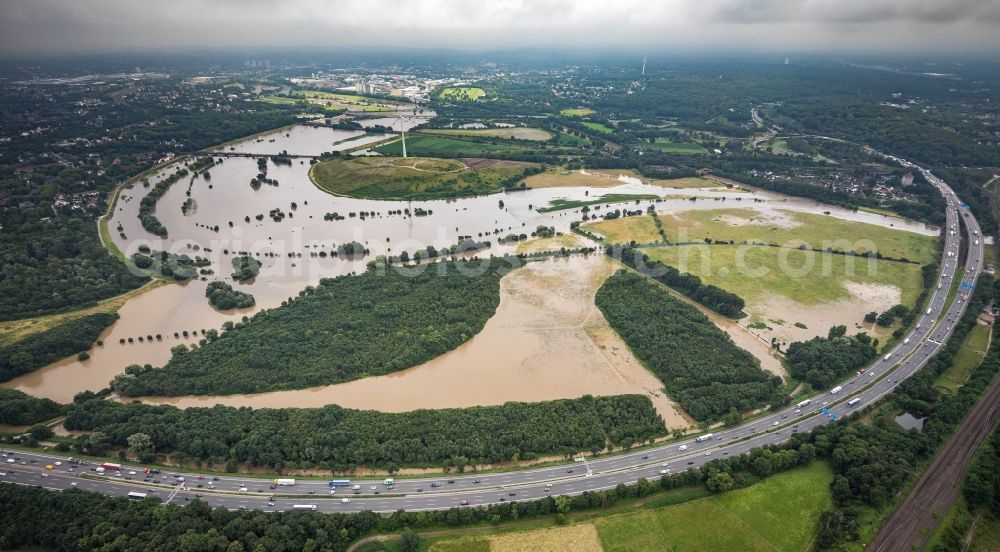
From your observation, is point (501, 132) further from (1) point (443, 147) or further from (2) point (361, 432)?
(2) point (361, 432)

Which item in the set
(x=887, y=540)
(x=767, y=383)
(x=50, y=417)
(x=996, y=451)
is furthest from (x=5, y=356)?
(x=996, y=451)

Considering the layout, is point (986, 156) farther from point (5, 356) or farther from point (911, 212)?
point (5, 356)

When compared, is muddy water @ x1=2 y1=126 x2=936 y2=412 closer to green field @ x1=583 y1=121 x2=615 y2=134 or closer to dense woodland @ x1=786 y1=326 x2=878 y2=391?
dense woodland @ x1=786 y1=326 x2=878 y2=391

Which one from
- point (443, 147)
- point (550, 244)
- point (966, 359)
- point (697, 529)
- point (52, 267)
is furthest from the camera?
point (443, 147)

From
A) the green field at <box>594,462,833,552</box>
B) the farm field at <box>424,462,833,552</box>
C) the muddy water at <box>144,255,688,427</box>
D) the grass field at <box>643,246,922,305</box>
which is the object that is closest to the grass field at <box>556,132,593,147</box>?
the grass field at <box>643,246,922,305</box>

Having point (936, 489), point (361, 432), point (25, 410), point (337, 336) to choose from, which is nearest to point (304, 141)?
point (337, 336)

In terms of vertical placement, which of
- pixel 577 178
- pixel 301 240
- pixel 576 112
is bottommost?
pixel 301 240

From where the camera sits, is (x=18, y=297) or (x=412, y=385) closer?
(x=412, y=385)
